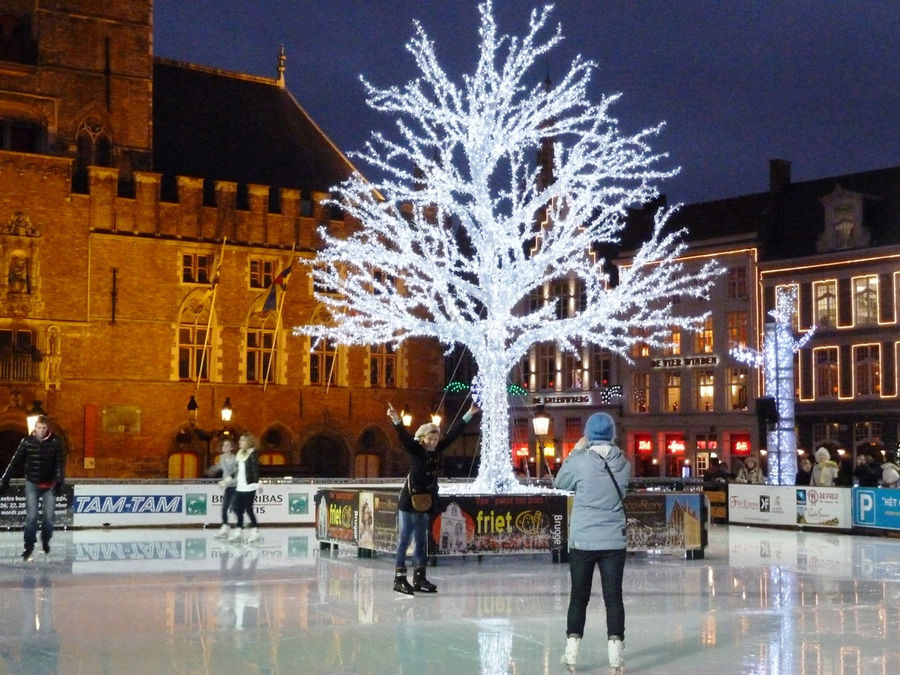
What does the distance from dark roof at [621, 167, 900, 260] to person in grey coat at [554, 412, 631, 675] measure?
116 ft

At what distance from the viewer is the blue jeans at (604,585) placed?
8844mm

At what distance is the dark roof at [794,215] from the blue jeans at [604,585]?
116 ft

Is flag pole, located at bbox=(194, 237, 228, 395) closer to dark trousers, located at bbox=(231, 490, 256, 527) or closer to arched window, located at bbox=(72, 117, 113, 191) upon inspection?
arched window, located at bbox=(72, 117, 113, 191)

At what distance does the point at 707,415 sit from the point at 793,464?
50.7 feet

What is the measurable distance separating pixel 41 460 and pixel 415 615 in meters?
6.50

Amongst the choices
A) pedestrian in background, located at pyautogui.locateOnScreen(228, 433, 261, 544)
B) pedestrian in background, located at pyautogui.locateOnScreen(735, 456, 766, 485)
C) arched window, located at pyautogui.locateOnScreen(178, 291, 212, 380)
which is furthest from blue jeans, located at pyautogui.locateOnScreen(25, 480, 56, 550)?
arched window, located at pyautogui.locateOnScreen(178, 291, 212, 380)

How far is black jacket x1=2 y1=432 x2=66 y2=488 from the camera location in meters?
16.0

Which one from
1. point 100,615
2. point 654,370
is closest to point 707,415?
point 654,370

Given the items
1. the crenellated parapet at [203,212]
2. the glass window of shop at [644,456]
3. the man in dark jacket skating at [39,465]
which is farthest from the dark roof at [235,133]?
the man in dark jacket skating at [39,465]

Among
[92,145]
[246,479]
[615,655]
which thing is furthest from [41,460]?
[92,145]

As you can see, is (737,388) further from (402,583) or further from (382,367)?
(402,583)

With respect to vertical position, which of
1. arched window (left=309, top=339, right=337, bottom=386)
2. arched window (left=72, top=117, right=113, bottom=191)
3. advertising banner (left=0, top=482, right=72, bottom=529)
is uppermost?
arched window (left=72, top=117, right=113, bottom=191)

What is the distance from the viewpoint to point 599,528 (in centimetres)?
883

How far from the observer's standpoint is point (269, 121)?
47531mm
